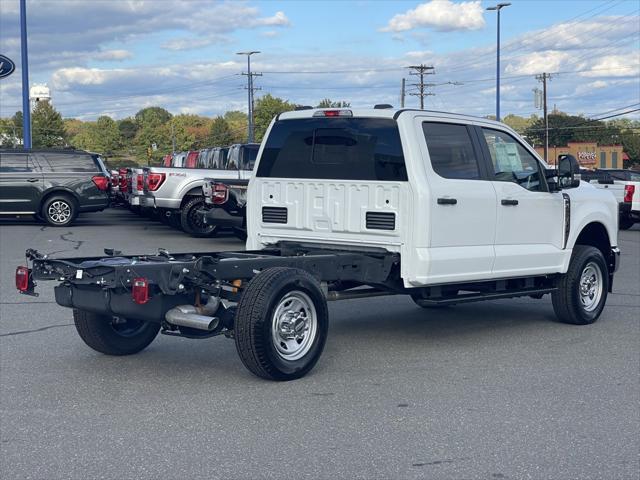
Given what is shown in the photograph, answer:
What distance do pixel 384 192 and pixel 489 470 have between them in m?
3.47

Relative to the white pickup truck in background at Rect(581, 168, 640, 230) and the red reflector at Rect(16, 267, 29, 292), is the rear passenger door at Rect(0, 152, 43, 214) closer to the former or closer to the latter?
the white pickup truck in background at Rect(581, 168, 640, 230)

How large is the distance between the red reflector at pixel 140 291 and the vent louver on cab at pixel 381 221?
2.42 metres

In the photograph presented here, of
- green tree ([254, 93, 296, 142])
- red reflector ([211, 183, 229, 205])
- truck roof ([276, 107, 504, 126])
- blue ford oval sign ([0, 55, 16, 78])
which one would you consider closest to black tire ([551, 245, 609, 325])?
truck roof ([276, 107, 504, 126])

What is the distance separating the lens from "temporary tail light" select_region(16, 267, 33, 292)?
7.19 meters

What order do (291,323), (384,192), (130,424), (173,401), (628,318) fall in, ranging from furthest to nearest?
(628,318) → (384,192) → (291,323) → (173,401) → (130,424)

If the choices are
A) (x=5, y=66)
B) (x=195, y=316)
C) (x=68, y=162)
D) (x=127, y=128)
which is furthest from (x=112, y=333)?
(x=127, y=128)

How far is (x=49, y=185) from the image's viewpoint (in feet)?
76.0

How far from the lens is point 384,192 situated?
8.14 m

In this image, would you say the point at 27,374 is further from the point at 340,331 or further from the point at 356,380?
the point at 340,331

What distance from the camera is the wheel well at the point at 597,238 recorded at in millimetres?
10234

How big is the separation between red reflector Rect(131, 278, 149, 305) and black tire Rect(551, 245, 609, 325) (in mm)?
4824

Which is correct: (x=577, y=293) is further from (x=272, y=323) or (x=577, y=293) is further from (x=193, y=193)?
(x=193, y=193)

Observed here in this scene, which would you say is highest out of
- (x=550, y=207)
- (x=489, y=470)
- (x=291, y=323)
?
(x=550, y=207)

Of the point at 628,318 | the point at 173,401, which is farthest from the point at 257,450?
the point at 628,318
